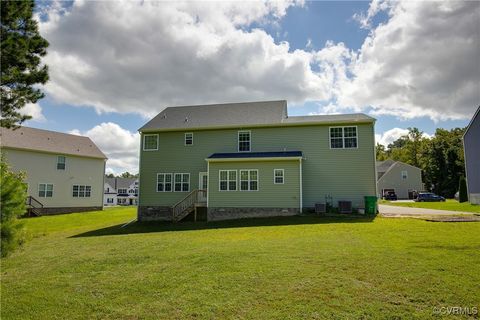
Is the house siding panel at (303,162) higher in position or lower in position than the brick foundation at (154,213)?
higher

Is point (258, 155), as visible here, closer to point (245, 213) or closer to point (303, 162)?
point (303, 162)

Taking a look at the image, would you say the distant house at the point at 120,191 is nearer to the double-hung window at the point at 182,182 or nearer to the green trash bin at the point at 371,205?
the double-hung window at the point at 182,182

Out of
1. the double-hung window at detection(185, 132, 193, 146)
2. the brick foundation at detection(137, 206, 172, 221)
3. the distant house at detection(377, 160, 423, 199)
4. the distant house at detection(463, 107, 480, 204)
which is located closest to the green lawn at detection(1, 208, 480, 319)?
the brick foundation at detection(137, 206, 172, 221)

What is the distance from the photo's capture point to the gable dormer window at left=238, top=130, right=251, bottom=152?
2147cm

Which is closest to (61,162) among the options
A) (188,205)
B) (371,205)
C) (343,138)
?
(188,205)

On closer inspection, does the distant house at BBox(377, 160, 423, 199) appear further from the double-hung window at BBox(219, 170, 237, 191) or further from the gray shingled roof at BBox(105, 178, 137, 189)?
the gray shingled roof at BBox(105, 178, 137, 189)

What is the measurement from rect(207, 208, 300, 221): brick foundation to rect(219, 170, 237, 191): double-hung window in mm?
1306

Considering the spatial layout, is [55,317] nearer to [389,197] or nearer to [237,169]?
[237,169]

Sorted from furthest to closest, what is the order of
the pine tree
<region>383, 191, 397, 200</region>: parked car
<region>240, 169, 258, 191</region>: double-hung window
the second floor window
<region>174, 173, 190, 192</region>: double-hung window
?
<region>383, 191, 397, 200</region>: parked car, the second floor window, <region>174, 173, 190, 192</region>: double-hung window, <region>240, 169, 258, 191</region>: double-hung window, the pine tree

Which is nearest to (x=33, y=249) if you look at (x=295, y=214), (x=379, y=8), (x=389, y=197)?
(x=295, y=214)

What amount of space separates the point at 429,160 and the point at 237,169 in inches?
1856

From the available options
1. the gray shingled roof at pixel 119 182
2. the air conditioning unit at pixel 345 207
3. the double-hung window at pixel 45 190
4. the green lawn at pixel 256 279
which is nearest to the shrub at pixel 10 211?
the green lawn at pixel 256 279

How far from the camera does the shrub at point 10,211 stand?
536cm

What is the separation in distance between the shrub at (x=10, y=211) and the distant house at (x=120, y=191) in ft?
237
